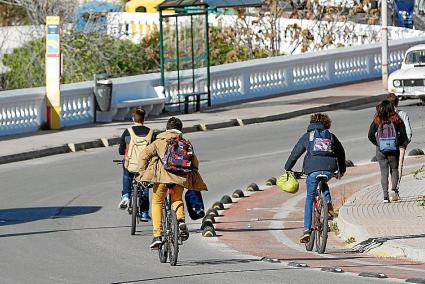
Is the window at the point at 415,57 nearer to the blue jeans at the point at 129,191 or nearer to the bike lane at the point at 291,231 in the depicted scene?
the bike lane at the point at 291,231

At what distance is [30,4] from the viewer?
163 feet

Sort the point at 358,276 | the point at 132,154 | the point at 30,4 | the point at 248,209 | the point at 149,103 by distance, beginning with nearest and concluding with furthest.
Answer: the point at 358,276 < the point at 132,154 < the point at 248,209 < the point at 149,103 < the point at 30,4

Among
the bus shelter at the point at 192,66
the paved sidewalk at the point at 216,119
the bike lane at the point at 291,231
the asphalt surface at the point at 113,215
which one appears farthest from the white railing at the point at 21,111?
the bike lane at the point at 291,231

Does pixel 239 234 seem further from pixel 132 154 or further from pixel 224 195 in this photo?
pixel 224 195

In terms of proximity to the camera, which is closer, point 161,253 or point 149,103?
point 161,253

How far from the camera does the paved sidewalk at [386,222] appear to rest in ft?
50.9

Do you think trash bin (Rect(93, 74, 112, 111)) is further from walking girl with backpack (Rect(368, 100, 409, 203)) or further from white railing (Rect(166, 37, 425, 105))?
walking girl with backpack (Rect(368, 100, 409, 203))

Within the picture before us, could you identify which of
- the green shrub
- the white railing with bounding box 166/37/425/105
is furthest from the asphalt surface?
the green shrub

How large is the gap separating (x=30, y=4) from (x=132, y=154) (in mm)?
32554

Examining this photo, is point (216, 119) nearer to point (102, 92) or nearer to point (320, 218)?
point (102, 92)

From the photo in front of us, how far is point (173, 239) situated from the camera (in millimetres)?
14781

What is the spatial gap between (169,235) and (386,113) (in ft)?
17.1

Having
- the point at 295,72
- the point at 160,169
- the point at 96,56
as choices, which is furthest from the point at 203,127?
the point at 160,169

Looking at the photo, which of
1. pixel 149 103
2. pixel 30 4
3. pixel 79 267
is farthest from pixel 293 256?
pixel 30 4
